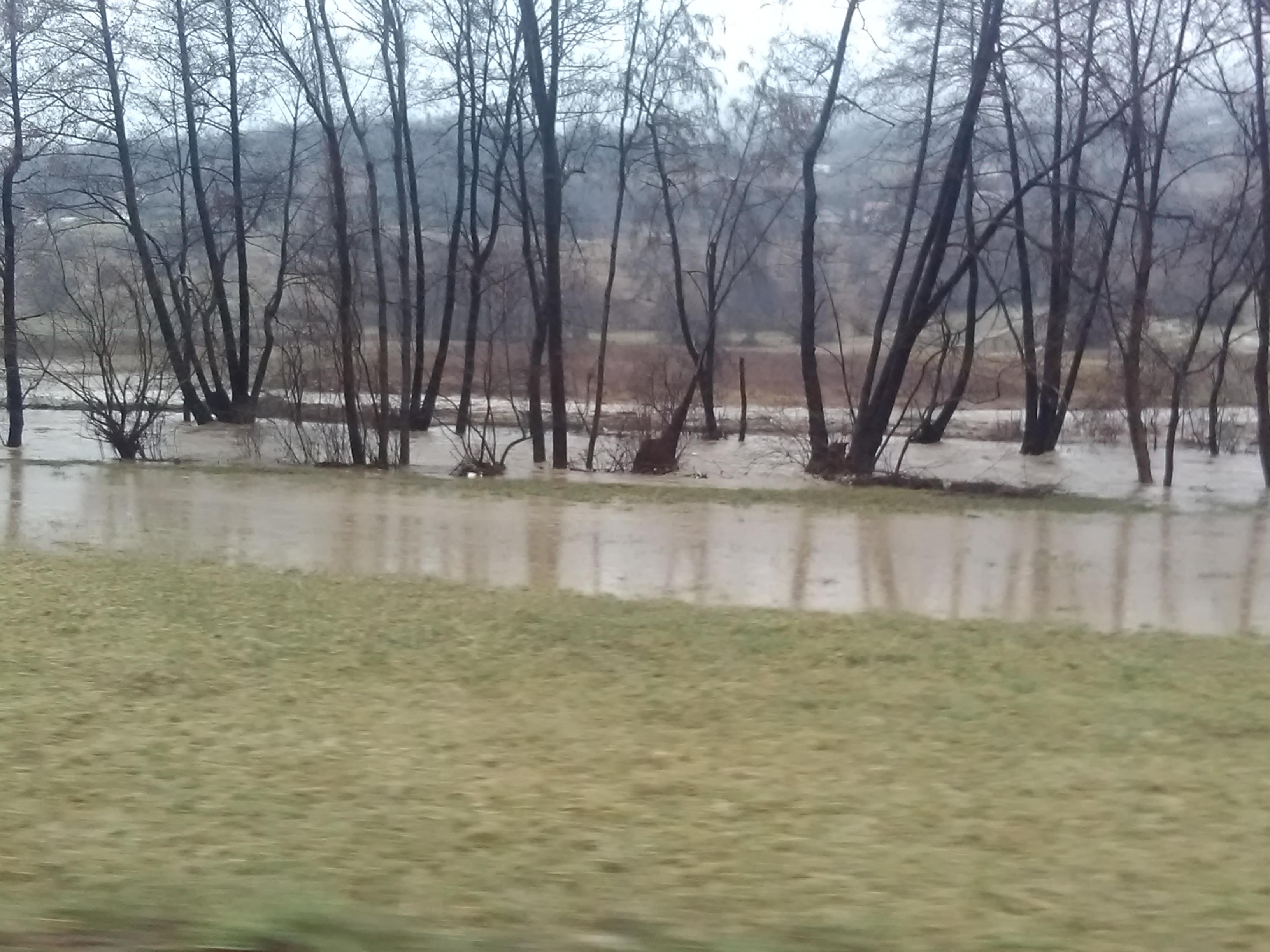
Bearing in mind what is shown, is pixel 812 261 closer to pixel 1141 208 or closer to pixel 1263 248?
pixel 1141 208

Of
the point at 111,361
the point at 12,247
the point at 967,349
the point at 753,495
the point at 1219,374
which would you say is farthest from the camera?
the point at 1219,374

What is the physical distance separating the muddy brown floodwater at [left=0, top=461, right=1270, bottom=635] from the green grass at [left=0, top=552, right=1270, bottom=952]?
1.73 m

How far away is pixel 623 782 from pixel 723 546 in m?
7.90

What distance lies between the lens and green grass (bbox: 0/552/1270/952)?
3.87 meters

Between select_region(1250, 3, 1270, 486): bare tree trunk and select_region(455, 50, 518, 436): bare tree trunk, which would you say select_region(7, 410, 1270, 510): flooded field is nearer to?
select_region(1250, 3, 1270, 486): bare tree trunk

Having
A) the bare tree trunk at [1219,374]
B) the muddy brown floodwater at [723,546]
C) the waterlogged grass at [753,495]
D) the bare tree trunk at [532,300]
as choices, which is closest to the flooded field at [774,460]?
the bare tree trunk at [1219,374]

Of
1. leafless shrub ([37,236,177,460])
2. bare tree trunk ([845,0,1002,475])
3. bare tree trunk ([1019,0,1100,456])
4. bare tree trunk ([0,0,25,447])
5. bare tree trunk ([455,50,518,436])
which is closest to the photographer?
bare tree trunk ([845,0,1002,475])

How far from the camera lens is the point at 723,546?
1314 centimetres

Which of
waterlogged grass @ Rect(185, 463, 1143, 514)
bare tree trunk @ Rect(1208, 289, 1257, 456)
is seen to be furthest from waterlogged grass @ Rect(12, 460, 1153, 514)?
bare tree trunk @ Rect(1208, 289, 1257, 456)

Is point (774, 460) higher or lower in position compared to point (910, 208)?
lower

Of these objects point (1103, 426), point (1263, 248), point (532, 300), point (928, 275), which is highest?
point (1263, 248)

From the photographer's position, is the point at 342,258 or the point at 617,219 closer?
the point at 342,258

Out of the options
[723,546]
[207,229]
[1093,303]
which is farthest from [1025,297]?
[207,229]

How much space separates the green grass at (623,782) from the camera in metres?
3.87
